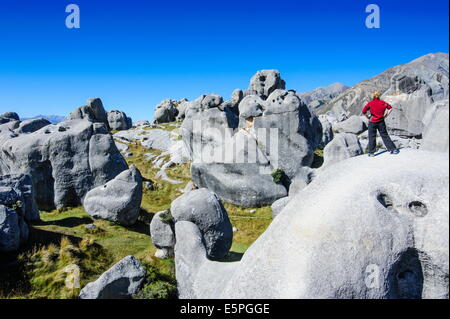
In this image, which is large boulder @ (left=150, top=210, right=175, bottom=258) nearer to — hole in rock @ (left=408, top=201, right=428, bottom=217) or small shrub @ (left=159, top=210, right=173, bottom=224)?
small shrub @ (left=159, top=210, right=173, bottom=224)

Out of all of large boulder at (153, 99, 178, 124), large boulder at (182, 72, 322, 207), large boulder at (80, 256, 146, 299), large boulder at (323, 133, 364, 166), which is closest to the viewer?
large boulder at (80, 256, 146, 299)

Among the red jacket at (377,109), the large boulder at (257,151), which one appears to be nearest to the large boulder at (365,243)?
the red jacket at (377,109)

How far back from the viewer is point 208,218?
12172 mm

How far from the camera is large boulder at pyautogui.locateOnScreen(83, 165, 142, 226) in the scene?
19.6 m

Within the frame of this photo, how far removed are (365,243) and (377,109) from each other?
4.59 metres

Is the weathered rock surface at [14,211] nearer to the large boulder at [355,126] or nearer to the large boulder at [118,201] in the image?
the large boulder at [118,201]

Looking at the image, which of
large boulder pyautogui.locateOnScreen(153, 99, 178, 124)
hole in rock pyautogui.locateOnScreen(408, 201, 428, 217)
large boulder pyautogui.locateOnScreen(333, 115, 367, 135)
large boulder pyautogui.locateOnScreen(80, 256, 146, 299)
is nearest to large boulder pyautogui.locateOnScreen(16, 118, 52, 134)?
large boulder pyautogui.locateOnScreen(153, 99, 178, 124)

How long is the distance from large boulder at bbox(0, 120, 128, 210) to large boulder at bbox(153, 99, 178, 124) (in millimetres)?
64089

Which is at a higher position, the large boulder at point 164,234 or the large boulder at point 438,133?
the large boulder at point 438,133

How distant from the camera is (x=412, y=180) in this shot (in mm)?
6809

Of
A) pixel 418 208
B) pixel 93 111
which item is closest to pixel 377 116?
pixel 418 208

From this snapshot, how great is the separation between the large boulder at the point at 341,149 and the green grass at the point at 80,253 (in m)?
11.3

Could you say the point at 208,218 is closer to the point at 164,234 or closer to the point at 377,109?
the point at 164,234

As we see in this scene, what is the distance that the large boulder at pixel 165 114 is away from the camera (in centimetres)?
8805
